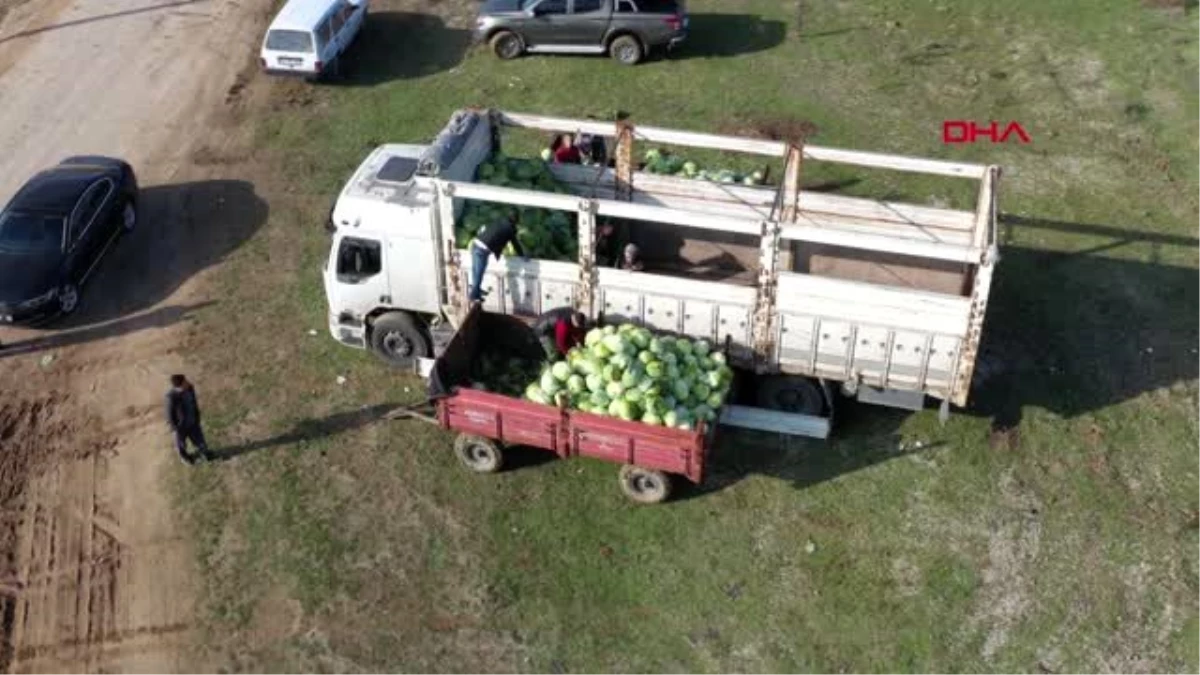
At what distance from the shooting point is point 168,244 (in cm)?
1895

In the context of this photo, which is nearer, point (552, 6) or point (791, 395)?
point (791, 395)

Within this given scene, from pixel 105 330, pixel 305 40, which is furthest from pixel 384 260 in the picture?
pixel 305 40

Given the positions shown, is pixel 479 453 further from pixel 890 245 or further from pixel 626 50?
pixel 626 50

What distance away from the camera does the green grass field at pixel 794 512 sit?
12.1 metres

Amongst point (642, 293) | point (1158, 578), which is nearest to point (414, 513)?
point (642, 293)

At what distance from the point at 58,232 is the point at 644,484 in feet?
35.1

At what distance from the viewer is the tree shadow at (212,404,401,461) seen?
14.5 metres

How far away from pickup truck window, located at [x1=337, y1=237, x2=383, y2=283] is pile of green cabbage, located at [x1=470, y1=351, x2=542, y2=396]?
2002 millimetres

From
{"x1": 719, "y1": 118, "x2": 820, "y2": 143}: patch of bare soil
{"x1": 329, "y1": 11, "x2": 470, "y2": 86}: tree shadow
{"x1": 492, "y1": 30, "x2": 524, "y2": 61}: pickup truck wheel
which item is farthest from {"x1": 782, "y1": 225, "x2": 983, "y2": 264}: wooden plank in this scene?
{"x1": 329, "y1": 11, "x2": 470, "y2": 86}: tree shadow

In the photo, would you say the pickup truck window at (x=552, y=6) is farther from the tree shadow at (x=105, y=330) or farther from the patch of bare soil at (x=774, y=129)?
the tree shadow at (x=105, y=330)

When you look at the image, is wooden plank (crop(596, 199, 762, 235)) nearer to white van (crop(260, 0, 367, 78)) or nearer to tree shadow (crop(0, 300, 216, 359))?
tree shadow (crop(0, 300, 216, 359))

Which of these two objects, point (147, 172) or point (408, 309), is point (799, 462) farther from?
point (147, 172)

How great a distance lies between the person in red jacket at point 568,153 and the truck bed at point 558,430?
447 cm

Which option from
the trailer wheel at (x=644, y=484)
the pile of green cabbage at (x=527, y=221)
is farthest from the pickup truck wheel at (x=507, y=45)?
the trailer wheel at (x=644, y=484)
